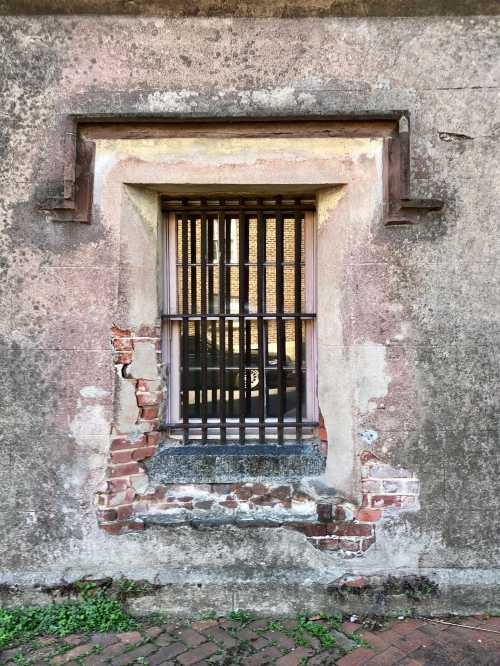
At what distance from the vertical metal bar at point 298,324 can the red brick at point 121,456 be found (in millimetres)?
1249

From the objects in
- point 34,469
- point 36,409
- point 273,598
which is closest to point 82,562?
point 34,469

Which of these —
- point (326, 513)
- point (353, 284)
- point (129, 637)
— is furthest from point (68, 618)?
point (353, 284)

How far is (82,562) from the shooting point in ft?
10.4

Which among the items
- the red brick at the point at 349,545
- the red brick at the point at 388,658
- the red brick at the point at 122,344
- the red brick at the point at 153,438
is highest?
the red brick at the point at 122,344

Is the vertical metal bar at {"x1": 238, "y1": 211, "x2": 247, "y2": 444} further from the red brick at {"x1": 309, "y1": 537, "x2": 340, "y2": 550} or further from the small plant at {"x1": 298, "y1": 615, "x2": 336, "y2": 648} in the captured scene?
the small plant at {"x1": 298, "y1": 615, "x2": 336, "y2": 648}

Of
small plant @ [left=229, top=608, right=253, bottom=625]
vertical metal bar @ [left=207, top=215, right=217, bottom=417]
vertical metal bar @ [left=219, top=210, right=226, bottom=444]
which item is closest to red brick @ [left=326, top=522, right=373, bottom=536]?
small plant @ [left=229, top=608, right=253, bottom=625]

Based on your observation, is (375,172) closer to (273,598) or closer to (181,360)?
(181,360)

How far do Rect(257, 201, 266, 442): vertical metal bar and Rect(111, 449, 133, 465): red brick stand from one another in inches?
38.2

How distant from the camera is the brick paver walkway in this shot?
8.75 ft

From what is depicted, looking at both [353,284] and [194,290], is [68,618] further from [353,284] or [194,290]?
[353,284]

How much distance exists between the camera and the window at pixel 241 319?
3455 mm

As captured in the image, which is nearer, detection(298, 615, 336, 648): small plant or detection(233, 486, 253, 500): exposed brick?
detection(298, 615, 336, 648): small plant

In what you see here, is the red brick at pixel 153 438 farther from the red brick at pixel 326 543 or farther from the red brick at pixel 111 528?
the red brick at pixel 326 543

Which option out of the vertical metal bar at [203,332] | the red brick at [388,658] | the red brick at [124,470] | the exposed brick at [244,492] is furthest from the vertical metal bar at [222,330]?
the red brick at [388,658]
